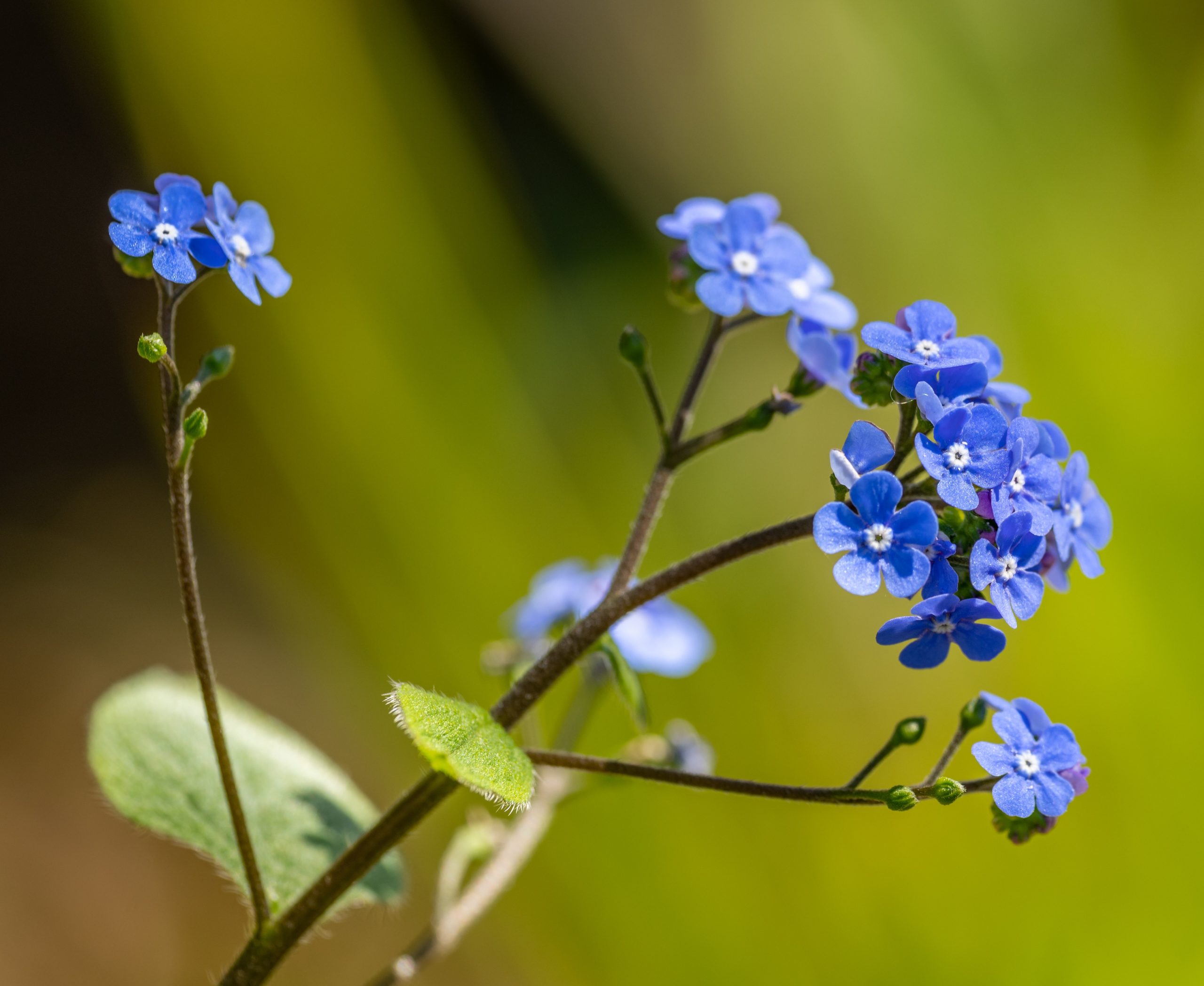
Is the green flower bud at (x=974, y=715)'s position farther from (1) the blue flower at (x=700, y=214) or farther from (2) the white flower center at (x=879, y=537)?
(1) the blue flower at (x=700, y=214)

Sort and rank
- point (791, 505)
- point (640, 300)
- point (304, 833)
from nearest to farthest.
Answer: point (304, 833)
point (791, 505)
point (640, 300)

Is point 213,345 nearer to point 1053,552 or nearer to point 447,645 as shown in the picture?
point 447,645

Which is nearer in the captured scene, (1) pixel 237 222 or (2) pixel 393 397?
(1) pixel 237 222

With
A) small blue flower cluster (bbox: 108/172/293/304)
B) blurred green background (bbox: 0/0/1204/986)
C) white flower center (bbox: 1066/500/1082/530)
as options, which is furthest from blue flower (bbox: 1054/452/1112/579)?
blurred green background (bbox: 0/0/1204/986)

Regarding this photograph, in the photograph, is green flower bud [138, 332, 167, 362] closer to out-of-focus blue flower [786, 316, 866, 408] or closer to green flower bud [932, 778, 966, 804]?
out-of-focus blue flower [786, 316, 866, 408]

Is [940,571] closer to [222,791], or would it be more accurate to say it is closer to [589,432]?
[222,791]

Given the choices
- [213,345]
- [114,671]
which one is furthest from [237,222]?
[114,671]

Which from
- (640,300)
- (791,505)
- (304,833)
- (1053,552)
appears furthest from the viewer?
(640,300)
